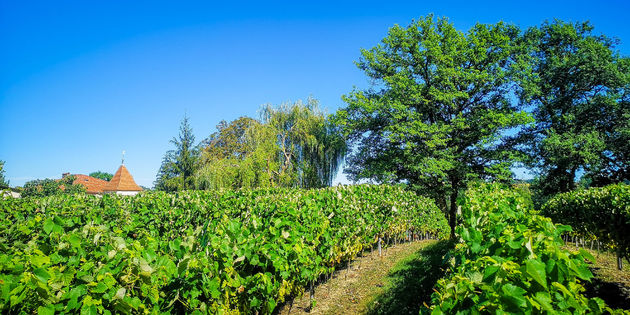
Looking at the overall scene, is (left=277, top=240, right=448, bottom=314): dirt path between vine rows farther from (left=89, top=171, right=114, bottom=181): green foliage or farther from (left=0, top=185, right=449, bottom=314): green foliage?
(left=89, top=171, right=114, bottom=181): green foliage

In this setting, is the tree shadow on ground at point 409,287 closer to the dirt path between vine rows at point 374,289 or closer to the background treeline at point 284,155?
the dirt path between vine rows at point 374,289

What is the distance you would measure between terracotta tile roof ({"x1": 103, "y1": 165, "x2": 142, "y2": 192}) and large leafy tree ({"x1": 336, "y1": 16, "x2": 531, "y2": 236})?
3603 centimetres

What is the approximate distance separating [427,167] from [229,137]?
89.3 ft

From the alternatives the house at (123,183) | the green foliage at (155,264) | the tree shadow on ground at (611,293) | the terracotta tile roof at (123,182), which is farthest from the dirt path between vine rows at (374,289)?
the terracotta tile roof at (123,182)

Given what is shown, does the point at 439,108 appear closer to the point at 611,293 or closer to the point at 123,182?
the point at 611,293

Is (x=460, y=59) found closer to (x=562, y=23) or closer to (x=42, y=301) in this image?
(x=562, y=23)

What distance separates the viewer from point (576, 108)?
21.6m

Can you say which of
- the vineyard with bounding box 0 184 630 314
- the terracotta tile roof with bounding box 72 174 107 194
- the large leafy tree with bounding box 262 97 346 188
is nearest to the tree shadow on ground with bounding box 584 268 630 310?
the vineyard with bounding box 0 184 630 314

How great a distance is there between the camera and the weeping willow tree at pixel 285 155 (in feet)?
69.4

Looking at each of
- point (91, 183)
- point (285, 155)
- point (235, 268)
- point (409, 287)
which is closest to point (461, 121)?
point (285, 155)

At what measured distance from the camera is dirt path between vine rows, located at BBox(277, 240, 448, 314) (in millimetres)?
5872

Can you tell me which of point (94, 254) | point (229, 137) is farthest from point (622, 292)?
point (229, 137)

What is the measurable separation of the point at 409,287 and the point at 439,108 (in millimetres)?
18390

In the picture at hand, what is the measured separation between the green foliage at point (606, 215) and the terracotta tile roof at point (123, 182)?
48673 millimetres
